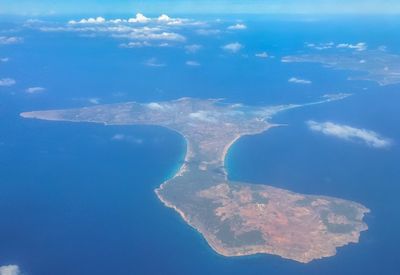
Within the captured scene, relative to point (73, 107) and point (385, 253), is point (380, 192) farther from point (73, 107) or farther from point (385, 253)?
point (73, 107)

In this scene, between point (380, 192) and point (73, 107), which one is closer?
point (380, 192)

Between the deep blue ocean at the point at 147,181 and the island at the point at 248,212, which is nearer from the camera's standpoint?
the deep blue ocean at the point at 147,181

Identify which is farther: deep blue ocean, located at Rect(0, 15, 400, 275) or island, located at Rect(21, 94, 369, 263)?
island, located at Rect(21, 94, 369, 263)

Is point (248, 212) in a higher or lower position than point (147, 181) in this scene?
higher

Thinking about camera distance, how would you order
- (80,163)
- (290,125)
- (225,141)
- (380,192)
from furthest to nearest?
(290,125), (225,141), (80,163), (380,192)

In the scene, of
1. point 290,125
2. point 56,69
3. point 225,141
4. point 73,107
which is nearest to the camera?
point 225,141

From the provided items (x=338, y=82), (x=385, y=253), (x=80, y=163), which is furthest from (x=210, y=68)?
(x=385, y=253)

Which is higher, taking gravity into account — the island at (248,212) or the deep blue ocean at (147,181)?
the island at (248,212)

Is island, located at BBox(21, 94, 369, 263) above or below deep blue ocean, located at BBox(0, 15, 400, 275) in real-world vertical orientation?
above

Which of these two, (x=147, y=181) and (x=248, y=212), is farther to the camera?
(x=147, y=181)
